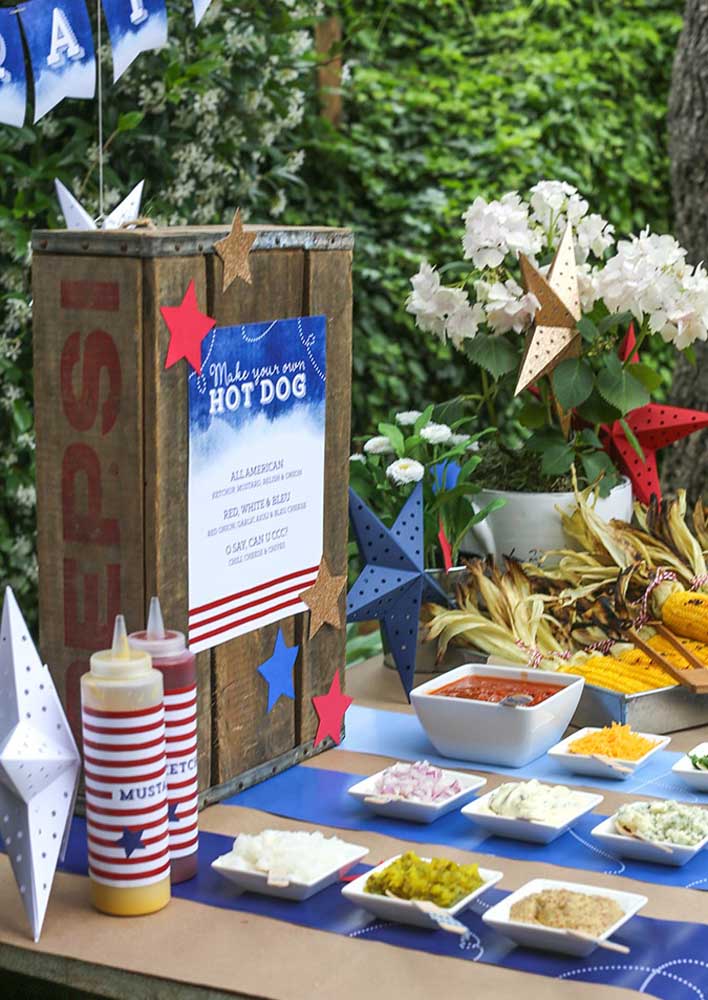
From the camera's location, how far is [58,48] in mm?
1903

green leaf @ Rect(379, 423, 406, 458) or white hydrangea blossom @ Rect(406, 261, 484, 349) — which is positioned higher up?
white hydrangea blossom @ Rect(406, 261, 484, 349)

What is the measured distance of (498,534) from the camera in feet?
7.57

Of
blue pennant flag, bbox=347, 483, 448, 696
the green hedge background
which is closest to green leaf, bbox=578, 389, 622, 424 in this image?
blue pennant flag, bbox=347, 483, 448, 696

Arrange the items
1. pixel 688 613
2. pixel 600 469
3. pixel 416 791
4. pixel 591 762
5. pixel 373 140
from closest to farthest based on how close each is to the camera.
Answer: pixel 416 791
pixel 591 762
pixel 688 613
pixel 600 469
pixel 373 140

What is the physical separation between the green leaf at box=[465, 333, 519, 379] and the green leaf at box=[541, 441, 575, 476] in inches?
6.1

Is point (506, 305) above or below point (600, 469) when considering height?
above

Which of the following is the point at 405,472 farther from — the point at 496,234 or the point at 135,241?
the point at 135,241

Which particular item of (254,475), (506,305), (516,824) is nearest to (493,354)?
Answer: (506,305)

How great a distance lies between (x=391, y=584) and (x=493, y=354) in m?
0.45

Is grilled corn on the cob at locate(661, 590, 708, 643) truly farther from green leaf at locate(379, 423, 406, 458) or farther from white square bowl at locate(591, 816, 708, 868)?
white square bowl at locate(591, 816, 708, 868)

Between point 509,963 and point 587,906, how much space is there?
10cm

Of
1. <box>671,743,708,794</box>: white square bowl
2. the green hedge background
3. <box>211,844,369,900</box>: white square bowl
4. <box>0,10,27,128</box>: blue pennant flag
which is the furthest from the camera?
the green hedge background

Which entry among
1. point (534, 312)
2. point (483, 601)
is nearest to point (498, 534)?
point (483, 601)

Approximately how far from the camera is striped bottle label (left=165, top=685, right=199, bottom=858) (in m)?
1.43
